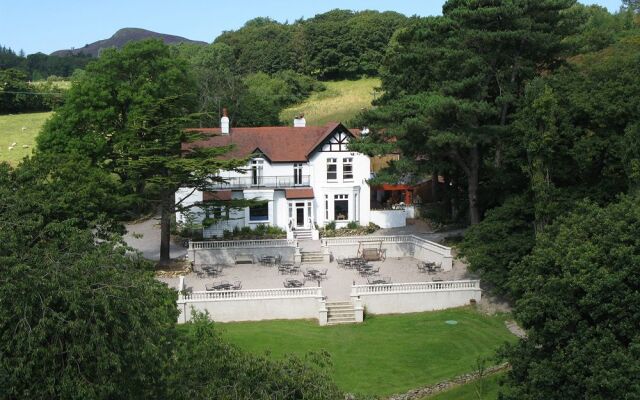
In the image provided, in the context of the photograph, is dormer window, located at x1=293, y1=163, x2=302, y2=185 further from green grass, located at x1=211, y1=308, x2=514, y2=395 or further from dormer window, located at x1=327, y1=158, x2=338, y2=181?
green grass, located at x1=211, y1=308, x2=514, y2=395

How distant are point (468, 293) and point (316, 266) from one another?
8365 millimetres

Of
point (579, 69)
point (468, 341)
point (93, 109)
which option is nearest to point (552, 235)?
point (468, 341)

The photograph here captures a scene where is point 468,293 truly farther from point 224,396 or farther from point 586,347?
point 224,396

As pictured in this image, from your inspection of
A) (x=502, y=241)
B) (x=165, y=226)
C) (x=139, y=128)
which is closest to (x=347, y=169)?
(x=165, y=226)

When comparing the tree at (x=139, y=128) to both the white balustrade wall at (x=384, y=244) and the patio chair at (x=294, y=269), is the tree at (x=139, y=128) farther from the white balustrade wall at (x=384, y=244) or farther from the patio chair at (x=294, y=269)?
the white balustrade wall at (x=384, y=244)

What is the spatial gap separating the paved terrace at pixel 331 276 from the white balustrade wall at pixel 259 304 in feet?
3.99

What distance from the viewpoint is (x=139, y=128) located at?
30984 mm

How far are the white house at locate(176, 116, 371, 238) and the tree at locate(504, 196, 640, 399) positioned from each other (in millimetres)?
24518

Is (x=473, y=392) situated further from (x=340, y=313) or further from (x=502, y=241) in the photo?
(x=502, y=241)

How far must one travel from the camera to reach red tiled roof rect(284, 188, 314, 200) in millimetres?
40250

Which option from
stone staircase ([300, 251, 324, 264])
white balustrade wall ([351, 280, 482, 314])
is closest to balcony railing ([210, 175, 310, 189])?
stone staircase ([300, 251, 324, 264])

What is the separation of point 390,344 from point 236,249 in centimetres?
1270

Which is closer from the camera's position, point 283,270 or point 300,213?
point 283,270

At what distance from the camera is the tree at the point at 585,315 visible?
47.1 ft
